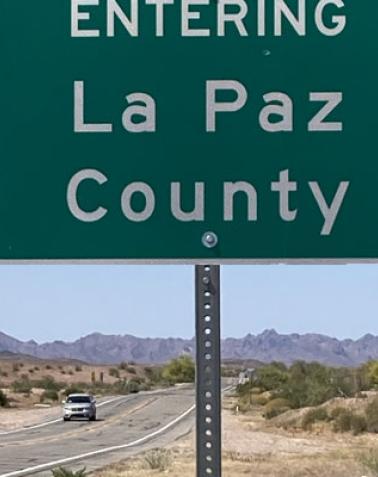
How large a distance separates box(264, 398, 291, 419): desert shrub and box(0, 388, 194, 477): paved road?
118 inches

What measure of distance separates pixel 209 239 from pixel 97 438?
3685 cm

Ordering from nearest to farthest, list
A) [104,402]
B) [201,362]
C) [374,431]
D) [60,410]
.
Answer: [201,362] → [374,431] → [60,410] → [104,402]

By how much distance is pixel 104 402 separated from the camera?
6366 centimetres

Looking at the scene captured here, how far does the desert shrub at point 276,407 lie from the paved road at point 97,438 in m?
2.99

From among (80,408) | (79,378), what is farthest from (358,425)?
(79,378)

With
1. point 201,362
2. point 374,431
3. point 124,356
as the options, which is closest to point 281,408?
point 374,431

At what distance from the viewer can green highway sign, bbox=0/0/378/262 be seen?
2863 mm

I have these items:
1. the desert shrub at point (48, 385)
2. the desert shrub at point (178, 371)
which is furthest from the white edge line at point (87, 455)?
the desert shrub at point (178, 371)

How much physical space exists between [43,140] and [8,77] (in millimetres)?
185

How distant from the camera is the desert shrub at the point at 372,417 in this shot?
1494 inches

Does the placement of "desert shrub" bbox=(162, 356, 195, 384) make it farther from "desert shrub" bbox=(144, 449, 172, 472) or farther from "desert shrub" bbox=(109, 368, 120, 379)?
"desert shrub" bbox=(144, 449, 172, 472)

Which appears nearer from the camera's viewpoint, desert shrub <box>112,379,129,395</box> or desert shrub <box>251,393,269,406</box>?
desert shrub <box>251,393,269,406</box>

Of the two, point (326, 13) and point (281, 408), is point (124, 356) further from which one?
point (326, 13)

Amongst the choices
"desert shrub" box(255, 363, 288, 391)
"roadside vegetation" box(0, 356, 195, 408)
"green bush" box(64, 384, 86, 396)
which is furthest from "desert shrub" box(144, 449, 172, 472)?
"green bush" box(64, 384, 86, 396)
